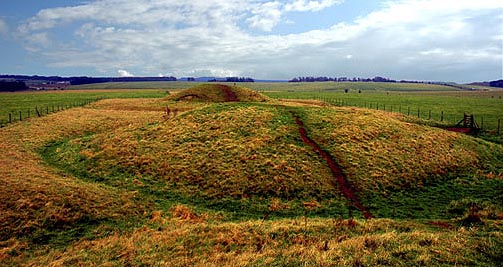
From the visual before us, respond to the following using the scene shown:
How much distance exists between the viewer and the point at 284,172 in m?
24.0

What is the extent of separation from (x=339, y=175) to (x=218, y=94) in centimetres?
4434

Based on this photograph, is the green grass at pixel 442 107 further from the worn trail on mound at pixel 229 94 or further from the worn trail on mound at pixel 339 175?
the worn trail on mound at pixel 229 94

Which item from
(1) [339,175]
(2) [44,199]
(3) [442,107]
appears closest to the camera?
(2) [44,199]

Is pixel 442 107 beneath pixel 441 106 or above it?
beneath

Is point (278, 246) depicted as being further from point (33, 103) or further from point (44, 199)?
point (33, 103)

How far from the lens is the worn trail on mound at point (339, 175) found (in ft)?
66.9

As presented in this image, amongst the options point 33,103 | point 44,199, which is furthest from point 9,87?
point 44,199

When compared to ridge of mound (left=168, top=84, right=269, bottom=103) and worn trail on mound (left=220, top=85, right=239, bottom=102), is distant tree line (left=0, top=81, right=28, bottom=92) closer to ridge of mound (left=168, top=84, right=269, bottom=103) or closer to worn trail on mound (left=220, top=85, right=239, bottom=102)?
ridge of mound (left=168, top=84, right=269, bottom=103)

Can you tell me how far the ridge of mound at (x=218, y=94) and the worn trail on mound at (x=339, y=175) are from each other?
31.3 m

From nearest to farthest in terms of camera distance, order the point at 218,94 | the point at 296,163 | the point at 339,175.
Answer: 1. the point at 339,175
2. the point at 296,163
3. the point at 218,94

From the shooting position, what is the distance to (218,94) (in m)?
65.0

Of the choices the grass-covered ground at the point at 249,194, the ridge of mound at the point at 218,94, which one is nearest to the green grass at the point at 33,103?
the grass-covered ground at the point at 249,194

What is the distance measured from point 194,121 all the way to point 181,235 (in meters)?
21.0

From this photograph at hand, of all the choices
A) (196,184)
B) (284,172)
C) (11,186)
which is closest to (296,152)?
(284,172)
